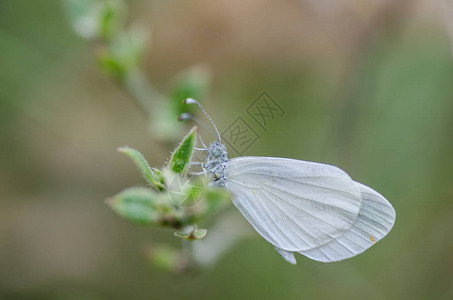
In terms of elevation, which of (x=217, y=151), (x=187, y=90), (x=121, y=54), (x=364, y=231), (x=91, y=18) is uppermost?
(x=91, y=18)

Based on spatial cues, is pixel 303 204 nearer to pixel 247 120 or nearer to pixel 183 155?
pixel 183 155

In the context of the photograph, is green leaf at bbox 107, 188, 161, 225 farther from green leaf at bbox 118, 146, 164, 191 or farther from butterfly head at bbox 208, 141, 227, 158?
butterfly head at bbox 208, 141, 227, 158

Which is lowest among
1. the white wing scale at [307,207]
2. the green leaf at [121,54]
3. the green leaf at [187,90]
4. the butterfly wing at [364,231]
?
the butterfly wing at [364,231]

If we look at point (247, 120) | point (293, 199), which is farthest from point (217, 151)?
point (247, 120)

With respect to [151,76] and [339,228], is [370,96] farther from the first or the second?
[151,76]

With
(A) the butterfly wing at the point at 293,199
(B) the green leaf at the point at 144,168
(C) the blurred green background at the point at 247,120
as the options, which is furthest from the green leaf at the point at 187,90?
(B) the green leaf at the point at 144,168

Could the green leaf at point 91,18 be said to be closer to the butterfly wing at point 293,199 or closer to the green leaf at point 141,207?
the butterfly wing at point 293,199

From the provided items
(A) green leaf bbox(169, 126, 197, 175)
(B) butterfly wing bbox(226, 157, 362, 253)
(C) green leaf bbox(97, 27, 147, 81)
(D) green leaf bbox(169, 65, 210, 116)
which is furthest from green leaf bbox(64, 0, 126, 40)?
(A) green leaf bbox(169, 126, 197, 175)
